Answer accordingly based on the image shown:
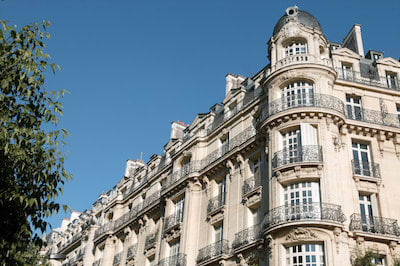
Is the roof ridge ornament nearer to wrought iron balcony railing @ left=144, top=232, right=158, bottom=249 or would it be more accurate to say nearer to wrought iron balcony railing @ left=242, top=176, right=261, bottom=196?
wrought iron balcony railing @ left=242, top=176, right=261, bottom=196

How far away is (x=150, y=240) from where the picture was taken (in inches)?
1251

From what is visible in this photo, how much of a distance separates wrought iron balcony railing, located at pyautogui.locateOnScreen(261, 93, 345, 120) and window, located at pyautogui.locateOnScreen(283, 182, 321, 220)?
12.9 feet

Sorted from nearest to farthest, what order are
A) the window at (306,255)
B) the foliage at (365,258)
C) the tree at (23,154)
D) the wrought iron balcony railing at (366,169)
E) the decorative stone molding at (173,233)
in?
the tree at (23,154)
the foliage at (365,258)
the window at (306,255)
the wrought iron balcony railing at (366,169)
the decorative stone molding at (173,233)

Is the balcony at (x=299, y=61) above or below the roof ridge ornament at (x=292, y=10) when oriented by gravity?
below

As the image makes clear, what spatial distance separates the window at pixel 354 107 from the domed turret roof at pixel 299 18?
14.0 feet

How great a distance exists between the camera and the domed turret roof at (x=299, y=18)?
26.2 meters

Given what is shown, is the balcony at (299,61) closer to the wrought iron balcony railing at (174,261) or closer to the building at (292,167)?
the building at (292,167)

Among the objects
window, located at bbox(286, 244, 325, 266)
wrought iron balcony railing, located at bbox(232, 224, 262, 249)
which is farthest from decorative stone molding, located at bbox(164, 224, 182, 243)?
window, located at bbox(286, 244, 325, 266)

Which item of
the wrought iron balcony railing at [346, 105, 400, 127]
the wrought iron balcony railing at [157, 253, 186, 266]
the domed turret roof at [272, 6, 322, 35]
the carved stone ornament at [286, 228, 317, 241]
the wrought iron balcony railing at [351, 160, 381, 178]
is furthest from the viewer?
the wrought iron balcony railing at [157, 253, 186, 266]

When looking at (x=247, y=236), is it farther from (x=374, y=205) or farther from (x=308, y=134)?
(x=374, y=205)

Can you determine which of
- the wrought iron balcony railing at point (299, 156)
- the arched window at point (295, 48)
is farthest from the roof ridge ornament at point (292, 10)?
the wrought iron balcony railing at point (299, 156)

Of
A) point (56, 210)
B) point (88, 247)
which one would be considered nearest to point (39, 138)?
point (56, 210)

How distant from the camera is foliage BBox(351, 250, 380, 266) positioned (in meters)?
18.9

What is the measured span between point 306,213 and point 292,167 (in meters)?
2.36
